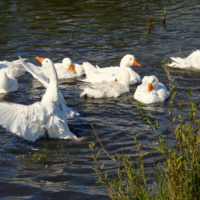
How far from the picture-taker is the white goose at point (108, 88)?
9430 mm

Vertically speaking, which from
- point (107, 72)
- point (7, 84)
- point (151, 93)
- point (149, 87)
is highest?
point (7, 84)

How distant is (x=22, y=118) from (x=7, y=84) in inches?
125

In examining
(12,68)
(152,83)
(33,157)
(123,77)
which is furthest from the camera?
(12,68)

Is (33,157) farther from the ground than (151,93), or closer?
closer

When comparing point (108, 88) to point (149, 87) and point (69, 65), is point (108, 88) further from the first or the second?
point (69, 65)

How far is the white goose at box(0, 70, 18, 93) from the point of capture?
9859mm

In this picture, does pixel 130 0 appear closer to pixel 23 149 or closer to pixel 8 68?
pixel 8 68

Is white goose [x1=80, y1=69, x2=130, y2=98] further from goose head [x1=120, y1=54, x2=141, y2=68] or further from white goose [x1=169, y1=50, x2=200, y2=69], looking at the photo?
white goose [x1=169, y1=50, x2=200, y2=69]

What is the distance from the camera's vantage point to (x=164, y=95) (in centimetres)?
924

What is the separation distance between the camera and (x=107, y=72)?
1055 cm

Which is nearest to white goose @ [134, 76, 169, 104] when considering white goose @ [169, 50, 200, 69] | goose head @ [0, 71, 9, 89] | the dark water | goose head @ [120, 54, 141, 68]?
the dark water

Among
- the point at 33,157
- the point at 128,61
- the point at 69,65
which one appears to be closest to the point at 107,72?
the point at 128,61

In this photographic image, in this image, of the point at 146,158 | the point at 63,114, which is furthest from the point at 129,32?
the point at 146,158

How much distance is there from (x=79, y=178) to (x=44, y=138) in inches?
68.3
